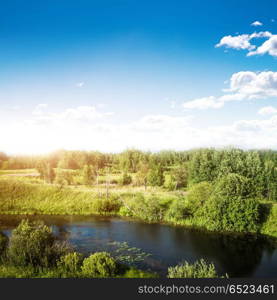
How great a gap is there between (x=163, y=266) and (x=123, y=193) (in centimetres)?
1080

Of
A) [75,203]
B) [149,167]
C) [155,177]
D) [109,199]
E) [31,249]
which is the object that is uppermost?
[149,167]

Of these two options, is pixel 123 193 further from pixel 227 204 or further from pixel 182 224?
pixel 227 204

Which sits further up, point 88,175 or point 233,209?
point 88,175

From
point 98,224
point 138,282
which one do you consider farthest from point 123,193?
point 138,282

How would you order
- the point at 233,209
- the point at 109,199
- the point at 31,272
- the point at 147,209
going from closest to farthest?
the point at 31,272
the point at 233,209
the point at 147,209
the point at 109,199

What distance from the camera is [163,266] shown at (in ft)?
32.7

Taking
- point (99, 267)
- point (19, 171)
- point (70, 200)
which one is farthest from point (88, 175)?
point (99, 267)

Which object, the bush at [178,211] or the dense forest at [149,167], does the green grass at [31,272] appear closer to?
the dense forest at [149,167]

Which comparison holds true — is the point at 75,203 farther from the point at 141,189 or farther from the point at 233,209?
the point at 233,209

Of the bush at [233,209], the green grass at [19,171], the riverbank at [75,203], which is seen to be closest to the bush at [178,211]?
A: the riverbank at [75,203]

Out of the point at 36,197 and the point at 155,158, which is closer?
the point at 36,197

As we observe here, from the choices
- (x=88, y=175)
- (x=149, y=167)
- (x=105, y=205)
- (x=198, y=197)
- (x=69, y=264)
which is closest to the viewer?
(x=69, y=264)

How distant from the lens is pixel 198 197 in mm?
17109

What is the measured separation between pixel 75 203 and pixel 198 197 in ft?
28.2
